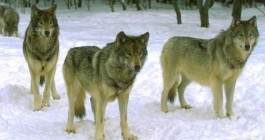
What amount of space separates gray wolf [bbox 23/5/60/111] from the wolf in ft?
6.74

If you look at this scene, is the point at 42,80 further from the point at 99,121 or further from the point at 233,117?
the point at 233,117

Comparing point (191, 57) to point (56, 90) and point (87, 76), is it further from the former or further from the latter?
point (56, 90)

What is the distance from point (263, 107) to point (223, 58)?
112cm

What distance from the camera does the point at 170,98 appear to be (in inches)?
339

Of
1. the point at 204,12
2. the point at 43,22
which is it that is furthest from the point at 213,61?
the point at 204,12

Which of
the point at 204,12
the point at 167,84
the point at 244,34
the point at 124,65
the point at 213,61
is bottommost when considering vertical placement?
the point at 204,12

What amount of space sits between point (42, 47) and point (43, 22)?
55 centimetres

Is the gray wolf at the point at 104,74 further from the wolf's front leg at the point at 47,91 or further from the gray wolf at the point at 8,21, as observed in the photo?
the gray wolf at the point at 8,21

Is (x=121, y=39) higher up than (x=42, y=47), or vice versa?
(x=121, y=39)

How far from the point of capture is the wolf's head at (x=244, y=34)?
7084 mm

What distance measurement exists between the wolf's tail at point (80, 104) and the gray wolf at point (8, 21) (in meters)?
12.0

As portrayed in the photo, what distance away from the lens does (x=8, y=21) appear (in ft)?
59.7

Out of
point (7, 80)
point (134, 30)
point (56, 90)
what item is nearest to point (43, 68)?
point (56, 90)

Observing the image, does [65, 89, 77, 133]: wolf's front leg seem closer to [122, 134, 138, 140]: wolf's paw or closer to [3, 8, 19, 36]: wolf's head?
[122, 134, 138, 140]: wolf's paw
